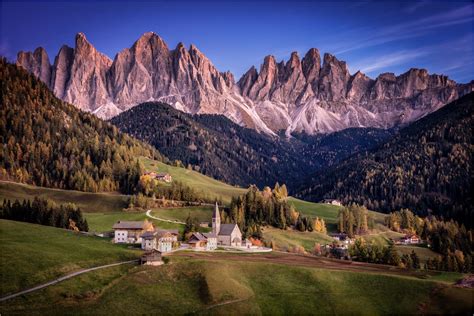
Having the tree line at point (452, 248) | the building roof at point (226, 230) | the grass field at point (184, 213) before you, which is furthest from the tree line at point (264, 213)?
the tree line at point (452, 248)

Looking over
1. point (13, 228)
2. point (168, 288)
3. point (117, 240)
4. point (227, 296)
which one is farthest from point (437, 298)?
point (13, 228)

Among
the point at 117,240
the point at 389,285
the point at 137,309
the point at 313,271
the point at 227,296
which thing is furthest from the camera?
the point at 117,240

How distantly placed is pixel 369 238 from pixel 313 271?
344 feet

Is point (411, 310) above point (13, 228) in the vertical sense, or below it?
below

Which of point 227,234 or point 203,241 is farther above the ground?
point 227,234

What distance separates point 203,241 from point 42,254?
4542 cm

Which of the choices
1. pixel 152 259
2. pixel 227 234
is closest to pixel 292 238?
pixel 227 234

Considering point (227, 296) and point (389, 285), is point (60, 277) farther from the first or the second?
point (389, 285)

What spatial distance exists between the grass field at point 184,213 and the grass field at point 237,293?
77380mm

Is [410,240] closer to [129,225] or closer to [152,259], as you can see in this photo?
[129,225]

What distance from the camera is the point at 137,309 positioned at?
7550cm

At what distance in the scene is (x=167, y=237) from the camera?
11838 cm

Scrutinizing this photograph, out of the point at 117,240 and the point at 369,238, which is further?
the point at 369,238

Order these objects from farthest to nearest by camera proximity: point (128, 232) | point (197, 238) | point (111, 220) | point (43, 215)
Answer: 1. point (111, 220)
2. point (43, 215)
3. point (128, 232)
4. point (197, 238)
